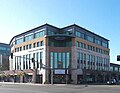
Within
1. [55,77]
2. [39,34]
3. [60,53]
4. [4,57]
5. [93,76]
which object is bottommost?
[93,76]

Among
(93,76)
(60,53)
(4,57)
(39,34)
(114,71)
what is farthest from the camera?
(4,57)

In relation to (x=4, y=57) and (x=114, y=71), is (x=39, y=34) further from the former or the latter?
(x=4, y=57)

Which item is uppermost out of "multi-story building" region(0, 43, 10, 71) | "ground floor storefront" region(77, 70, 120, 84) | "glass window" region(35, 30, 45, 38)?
"glass window" region(35, 30, 45, 38)

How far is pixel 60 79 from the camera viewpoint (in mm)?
76875

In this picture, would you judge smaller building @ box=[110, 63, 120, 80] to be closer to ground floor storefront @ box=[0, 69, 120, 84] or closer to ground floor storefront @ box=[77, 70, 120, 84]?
ground floor storefront @ box=[0, 69, 120, 84]

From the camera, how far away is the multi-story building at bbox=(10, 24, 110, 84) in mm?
76938

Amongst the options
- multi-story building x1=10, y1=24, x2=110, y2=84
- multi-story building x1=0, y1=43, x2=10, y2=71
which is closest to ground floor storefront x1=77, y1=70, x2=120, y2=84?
multi-story building x1=10, y1=24, x2=110, y2=84

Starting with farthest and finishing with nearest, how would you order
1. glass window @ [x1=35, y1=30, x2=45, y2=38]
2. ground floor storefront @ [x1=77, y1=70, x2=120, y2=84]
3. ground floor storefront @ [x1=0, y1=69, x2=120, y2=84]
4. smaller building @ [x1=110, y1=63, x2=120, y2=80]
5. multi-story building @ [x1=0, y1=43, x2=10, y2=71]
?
1. multi-story building @ [x1=0, y1=43, x2=10, y2=71]
2. smaller building @ [x1=110, y1=63, x2=120, y2=80]
3. glass window @ [x1=35, y1=30, x2=45, y2=38]
4. ground floor storefront @ [x1=77, y1=70, x2=120, y2=84]
5. ground floor storefront @ [x1=0, y1=69, x2=120, y2=84]

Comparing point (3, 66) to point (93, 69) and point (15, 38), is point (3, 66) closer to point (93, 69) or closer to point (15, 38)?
point (15, 38)

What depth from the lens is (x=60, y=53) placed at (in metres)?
78.5

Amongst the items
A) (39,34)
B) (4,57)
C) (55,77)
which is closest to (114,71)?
(55,77)

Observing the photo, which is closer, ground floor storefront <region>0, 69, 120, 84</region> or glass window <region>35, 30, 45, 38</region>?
ground floor storefront <region>0, 69, 120, 84</region>

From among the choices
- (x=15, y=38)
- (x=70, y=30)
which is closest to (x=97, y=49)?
(x=70, y=30)

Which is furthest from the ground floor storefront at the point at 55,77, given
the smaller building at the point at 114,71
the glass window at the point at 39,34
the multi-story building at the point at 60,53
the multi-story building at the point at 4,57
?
the multi-story building at the point at 4,57
